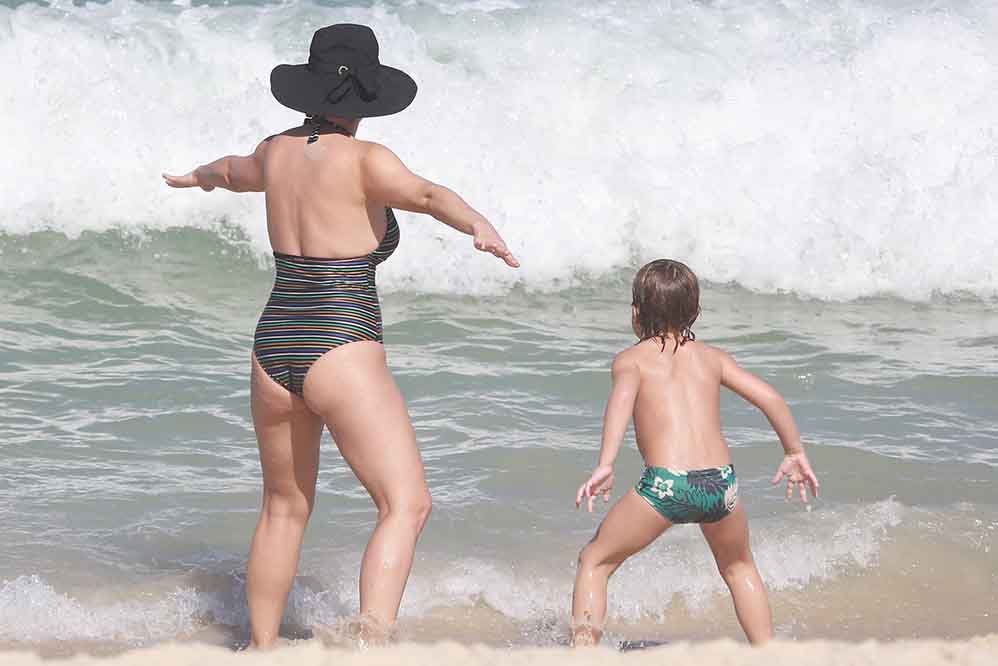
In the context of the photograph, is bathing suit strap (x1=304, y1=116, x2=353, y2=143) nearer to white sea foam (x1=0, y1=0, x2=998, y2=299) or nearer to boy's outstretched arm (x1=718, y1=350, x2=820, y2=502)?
boy's outstretched arm (x1=718, y1=350, x2=820, y2=502)

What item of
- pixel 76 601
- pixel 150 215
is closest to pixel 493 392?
pixel 76 601

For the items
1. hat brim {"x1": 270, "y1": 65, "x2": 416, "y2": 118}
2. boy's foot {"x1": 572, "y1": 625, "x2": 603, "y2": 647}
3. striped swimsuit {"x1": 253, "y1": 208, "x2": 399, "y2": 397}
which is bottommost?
boy's foot {"x1": 572, "y1": 625, "x2": 603, "y2": 647}

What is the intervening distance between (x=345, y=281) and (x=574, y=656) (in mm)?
1159

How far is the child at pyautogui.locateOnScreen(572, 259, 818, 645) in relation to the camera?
414cm

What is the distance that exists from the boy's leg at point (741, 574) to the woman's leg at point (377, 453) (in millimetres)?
949

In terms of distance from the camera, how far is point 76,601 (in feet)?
15.6

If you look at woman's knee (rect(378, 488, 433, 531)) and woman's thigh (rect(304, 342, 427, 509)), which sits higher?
woman's thigh (rect(304, 342, 427, 509))

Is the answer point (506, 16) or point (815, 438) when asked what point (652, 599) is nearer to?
point (815, 438)

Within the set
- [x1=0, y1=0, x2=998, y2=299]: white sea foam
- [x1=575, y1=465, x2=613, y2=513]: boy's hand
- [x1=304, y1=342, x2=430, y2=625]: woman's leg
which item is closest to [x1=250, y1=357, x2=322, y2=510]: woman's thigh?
[x1=304, y1=342, x2=430, y2=625]: woman's leg

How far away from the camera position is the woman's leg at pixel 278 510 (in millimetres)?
4004

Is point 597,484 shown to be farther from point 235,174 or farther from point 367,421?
point 235,174

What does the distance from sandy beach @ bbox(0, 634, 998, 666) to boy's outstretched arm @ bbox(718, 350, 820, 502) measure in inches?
28.7

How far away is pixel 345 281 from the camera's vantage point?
384 centimetres

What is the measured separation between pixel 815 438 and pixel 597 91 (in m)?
6.76
